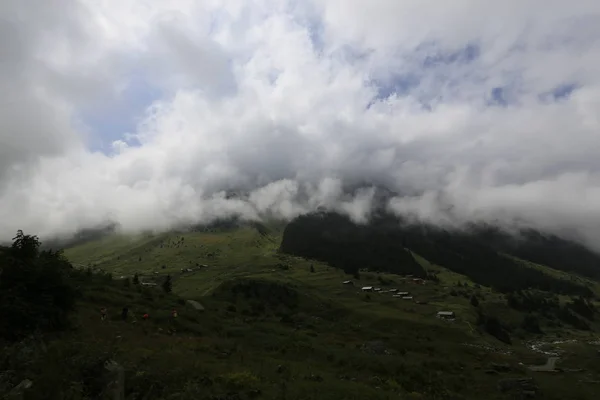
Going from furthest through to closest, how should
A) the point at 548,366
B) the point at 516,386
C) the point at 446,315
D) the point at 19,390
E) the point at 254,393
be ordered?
the point at 446,315
the point at 548,366
the point at 516,386
the point at 254,393
the point at 19,390

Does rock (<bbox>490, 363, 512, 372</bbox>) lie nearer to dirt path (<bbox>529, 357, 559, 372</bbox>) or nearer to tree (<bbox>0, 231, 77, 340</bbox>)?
dirt path (<bbox>529, 357, 559, 372</bbox>)

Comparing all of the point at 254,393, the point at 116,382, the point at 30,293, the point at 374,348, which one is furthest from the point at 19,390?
the point at 374,348

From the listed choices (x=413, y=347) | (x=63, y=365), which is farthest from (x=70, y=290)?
(x=413, y=347)

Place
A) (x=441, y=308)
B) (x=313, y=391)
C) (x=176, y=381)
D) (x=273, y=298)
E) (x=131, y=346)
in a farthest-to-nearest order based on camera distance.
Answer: (x=441, y=308), (x=273, y=298), (x=131, y=346), (x=313, y=391), (x=176, y=381)

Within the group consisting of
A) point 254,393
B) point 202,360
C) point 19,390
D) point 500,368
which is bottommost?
point 500,368

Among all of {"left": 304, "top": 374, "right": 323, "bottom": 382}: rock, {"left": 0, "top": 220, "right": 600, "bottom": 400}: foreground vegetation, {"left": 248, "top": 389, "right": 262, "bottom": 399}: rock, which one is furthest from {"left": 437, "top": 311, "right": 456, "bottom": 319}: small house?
{"left": 248, "top": 389, "right": 262, "bottom": 399}: rock

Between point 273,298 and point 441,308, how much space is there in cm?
7941

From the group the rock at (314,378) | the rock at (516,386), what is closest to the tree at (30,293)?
the rock at (314,378)

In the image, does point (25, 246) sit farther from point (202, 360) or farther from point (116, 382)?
point (116, 382)

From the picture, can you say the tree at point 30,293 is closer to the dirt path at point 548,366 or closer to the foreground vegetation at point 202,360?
the foreground vegetation at point 202,360

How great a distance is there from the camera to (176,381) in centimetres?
2200

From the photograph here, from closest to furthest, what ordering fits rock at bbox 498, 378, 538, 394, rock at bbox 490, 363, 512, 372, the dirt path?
rock at bbox 498, 378, 538, 394
rock at bbox 490, 363, 512, 372
the dirt path

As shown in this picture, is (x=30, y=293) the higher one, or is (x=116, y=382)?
(x=30, y=293)

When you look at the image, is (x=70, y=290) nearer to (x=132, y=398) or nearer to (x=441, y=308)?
(x=132, y=398)
